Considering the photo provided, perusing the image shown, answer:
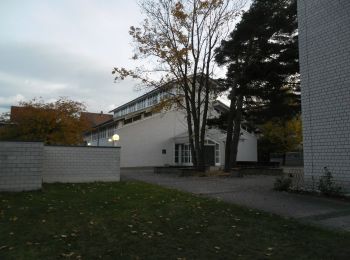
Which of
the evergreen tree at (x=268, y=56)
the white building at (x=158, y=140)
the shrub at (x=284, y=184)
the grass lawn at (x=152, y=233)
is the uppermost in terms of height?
the evergreen tree at (x=268, y=56)

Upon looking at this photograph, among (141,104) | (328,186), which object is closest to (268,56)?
(328,186)

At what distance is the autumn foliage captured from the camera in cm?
2759

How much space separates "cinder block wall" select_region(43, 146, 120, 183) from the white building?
16942 mm

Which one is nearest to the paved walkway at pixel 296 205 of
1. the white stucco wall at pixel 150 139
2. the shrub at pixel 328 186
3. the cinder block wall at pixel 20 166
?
the shrub at pixel 328 186

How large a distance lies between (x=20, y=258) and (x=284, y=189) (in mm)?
10922

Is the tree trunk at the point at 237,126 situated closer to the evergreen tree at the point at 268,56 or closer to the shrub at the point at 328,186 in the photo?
the evergreen tree at the point at 268,56

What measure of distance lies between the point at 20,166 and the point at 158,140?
2425cm

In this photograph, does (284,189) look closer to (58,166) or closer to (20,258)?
(58,166)

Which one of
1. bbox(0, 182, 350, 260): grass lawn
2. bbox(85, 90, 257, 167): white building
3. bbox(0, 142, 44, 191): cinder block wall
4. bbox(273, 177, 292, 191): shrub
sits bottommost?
bbox(0, 182, 350, 260): grass lawn

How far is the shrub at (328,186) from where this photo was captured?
12297 mm

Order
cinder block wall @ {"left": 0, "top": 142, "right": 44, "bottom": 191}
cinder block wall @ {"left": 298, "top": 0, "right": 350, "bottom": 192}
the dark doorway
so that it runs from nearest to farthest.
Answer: cinder block wall @ {"left": 298, "top": 0, "right": 350, "bottom": 192}, cinder block wall @ {"left": 0, "top": 142, "right": 44, "bottom": 191}, the dark doorway

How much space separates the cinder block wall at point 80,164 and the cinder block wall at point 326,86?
873 cm

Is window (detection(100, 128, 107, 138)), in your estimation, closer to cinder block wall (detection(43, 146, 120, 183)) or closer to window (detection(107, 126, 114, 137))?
window (detection(107, 126, 114, 137))

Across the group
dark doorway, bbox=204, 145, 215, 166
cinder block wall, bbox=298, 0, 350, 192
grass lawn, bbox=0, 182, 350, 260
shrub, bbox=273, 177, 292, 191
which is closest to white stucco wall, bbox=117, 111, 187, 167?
dark doorway, bbox=204, 145, 215, 166
